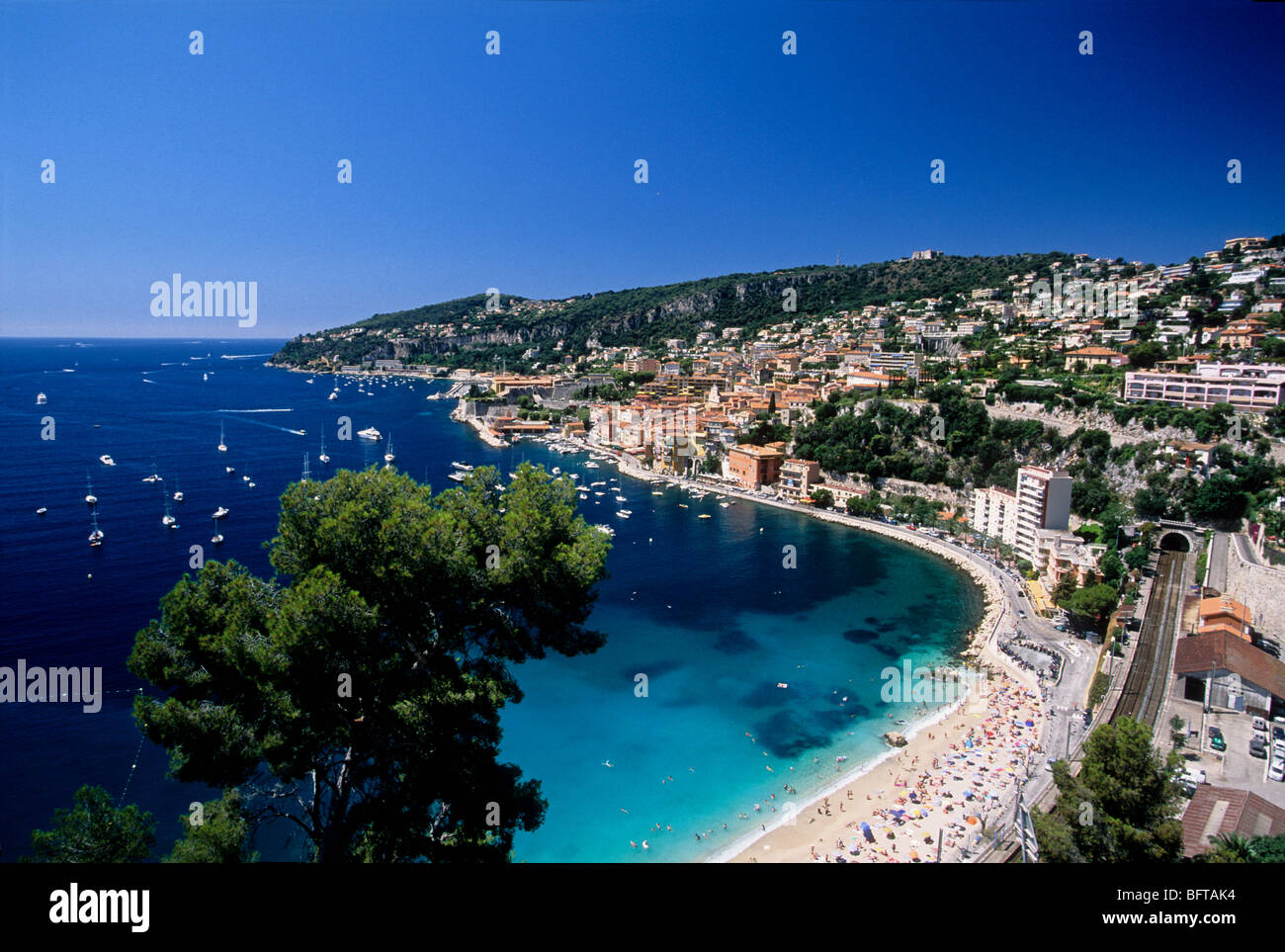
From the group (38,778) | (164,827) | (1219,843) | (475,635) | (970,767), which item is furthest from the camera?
(970,767)

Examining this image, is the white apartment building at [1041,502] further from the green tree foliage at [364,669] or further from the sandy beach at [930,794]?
the green tree foliage at [364,669]

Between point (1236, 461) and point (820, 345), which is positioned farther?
point (820, 345)

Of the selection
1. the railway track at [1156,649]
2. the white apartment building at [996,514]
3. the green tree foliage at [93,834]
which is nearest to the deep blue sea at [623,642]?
the white apartment building at [996,514]

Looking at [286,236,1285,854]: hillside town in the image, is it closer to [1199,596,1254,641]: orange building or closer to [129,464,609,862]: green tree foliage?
[1199,596,1254,641]: orange building

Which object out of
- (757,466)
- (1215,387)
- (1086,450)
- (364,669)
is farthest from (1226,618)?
(757,466)

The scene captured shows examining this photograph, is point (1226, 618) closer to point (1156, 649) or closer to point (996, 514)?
point (1156, 649)

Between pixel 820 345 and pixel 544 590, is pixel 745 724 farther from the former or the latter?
pixel 820 345

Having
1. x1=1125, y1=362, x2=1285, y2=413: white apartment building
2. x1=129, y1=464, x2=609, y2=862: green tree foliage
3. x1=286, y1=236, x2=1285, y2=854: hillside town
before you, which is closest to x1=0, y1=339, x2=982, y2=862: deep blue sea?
x1=286, y1=236, x2=1285, y2=854: hillside town
